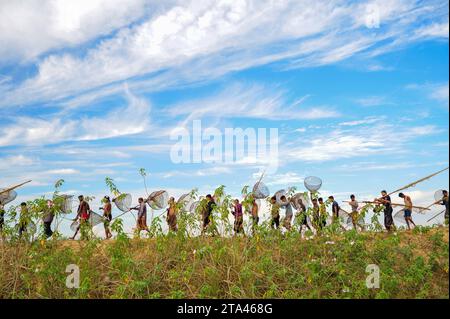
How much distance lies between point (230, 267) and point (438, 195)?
8.14 metres

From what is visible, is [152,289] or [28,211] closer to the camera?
[152,289]

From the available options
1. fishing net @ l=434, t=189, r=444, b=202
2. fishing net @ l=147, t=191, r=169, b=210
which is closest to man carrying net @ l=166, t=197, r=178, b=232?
fishing net @ l=147, t=191, r=169, b=210

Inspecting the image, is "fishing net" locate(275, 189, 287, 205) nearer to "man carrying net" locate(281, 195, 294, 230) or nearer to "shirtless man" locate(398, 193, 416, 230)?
"man carrying net" locate(281, 195, 294, 230)

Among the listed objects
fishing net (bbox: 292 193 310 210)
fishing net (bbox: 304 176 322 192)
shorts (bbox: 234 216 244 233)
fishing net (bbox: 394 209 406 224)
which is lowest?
shorts (bbox: 234 216 244 233)

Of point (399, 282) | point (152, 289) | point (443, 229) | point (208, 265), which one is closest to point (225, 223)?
point (208, 265)

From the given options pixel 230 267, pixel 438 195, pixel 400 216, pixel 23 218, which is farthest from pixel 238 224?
pixel 438 195

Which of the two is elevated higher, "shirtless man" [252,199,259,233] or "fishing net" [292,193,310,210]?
"fishing net" [292,193,310,210]

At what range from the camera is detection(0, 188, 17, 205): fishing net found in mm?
13836

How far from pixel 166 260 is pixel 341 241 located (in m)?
4.28

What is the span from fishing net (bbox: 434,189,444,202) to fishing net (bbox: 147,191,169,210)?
8364 millimetres

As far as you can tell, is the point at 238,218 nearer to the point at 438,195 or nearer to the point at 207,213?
the point at 207,213
